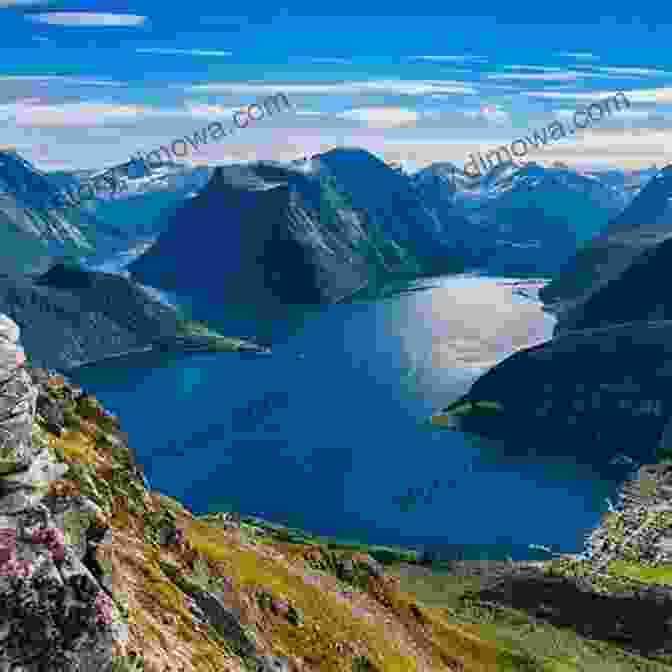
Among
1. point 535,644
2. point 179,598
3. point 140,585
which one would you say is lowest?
point 535,644

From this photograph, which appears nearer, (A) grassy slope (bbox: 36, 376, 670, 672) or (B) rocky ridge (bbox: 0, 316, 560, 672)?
(B) rocky ridge (bbox: 0, 316, 560, 672)

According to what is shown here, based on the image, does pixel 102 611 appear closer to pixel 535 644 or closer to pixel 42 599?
pixel 42 599

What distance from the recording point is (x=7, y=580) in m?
39.4

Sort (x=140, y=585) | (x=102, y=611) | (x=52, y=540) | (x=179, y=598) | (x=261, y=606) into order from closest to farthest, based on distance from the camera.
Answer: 1. (x=52, y=540)
2. (x=102, y=611)
3. (x=140, y=585)
4. (x=179, y=598)
5. (x=261, y=606)

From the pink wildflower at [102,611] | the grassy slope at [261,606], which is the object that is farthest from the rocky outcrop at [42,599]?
the grassy slope at [261,606]

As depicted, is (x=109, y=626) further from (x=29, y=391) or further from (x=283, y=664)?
(x=283, y=664)

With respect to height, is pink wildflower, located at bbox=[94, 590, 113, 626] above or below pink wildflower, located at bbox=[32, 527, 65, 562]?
below

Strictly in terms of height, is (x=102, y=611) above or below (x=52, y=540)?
below

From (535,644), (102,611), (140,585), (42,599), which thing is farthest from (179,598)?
(535,644)


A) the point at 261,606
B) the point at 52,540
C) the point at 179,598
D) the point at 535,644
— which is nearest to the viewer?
the point at 52,540

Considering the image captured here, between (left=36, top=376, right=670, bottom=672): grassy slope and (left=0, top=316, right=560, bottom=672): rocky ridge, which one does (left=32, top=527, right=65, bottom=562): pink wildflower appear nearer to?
(left=0, top=316, right=560, bottom=672): rocky ridge

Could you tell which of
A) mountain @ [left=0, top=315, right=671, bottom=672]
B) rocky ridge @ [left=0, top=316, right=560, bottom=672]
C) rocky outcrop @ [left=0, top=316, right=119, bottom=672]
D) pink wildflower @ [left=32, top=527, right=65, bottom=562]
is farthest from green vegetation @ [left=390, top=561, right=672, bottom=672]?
pink wildflower @ [left=32, top=527, right=65, bottom=562]

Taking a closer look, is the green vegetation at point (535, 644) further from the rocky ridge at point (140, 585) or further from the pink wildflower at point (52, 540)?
the pink wildflower at point (52, 540)

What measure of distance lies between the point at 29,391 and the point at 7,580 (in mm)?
11512
